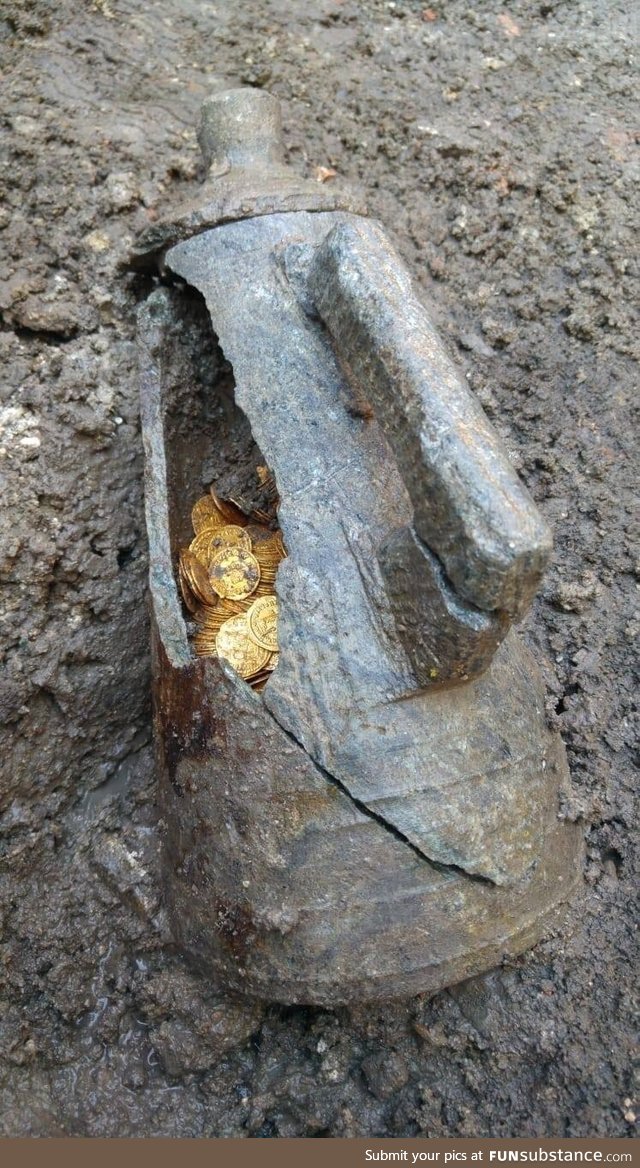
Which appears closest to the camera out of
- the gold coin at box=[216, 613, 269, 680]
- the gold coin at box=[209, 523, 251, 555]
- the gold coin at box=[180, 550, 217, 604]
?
the gold coin at box=[216, 613, 269, 680]

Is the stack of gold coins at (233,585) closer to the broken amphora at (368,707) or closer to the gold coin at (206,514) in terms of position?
the gold coin at (206,514)

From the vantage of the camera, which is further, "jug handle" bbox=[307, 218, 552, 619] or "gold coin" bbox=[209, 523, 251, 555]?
"gold coin" bbox=[209, 523, 251, 555]

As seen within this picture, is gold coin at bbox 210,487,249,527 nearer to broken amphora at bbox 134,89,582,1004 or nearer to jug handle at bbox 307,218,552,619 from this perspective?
broken amphora at bbox 134,89,582,1004

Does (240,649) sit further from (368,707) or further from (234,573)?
(368,707)

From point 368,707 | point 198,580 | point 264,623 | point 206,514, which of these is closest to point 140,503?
point 206,514

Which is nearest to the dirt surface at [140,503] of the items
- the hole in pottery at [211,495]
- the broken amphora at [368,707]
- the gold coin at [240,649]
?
A: the hole in pottery at [211,495]

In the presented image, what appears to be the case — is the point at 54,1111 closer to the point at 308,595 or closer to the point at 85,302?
the point at 308,595

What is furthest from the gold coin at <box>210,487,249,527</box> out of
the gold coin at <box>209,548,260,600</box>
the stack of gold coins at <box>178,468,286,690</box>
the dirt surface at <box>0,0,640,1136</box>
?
the dirt surface at <box>0,0,640,1136</box>
